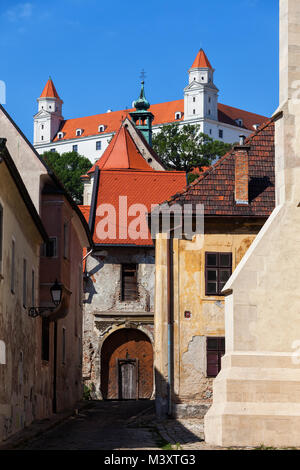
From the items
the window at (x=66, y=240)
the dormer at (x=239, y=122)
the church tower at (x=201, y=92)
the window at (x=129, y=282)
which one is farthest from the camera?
the dormer at (x=239, y=122)

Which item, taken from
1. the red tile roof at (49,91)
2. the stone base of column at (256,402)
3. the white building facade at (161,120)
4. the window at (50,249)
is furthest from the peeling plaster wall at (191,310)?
the red tile roof at (49,91)

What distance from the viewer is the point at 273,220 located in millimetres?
17234

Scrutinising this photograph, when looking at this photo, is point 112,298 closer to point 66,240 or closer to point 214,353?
point 66,240

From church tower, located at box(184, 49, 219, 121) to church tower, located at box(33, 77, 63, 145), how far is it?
26014 millimetres

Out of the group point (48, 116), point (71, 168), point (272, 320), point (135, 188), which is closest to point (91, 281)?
point (135, 188)

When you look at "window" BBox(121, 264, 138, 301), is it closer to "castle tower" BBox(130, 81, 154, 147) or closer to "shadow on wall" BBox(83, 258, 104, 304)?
"shadow on wall" BBox(83, 258, 104, 304)

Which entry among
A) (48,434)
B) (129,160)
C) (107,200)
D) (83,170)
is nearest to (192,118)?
(83,170)

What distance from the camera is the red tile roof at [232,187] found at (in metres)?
25.8

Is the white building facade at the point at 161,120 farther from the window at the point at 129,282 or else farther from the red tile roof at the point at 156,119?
the window at the point at 129,282

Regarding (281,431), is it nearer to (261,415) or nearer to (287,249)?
(261,415)

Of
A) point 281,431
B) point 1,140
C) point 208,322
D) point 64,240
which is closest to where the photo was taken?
point 281,431

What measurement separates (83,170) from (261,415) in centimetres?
9395

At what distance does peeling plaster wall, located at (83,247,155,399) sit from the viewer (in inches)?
1684

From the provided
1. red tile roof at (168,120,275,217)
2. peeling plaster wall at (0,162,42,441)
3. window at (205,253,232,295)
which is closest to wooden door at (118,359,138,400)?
window at (205,253,232,295)
